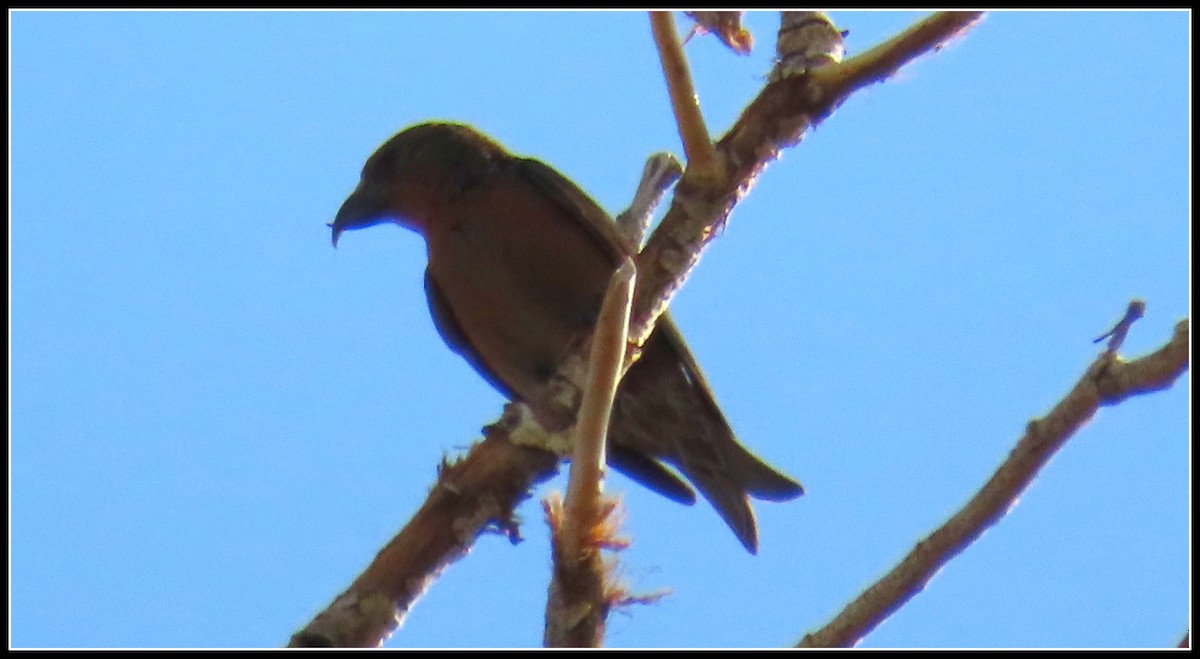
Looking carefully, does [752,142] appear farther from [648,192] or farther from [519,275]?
[519,275]

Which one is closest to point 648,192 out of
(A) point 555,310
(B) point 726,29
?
(A) point 555,310

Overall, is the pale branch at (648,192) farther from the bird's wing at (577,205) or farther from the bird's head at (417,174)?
the bird's head at (417,174)

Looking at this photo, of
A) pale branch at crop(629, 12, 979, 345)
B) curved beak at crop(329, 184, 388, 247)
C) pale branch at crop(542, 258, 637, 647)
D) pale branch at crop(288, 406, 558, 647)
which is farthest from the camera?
curved beak at crop(329, 184, 388, 247)

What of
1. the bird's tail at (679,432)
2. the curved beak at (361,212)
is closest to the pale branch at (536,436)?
the bird's tail at (679,432)

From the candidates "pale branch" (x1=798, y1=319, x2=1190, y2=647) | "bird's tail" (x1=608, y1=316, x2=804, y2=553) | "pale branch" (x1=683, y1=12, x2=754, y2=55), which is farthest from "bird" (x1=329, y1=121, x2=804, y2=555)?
"pale branch" (x1=798, y1=319, x2=1190, y2=647)

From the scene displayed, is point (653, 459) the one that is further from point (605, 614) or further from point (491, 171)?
Answer: point (605, 614)

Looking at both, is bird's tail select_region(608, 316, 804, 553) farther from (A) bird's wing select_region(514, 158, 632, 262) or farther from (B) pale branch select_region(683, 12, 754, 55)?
(B) pale branch select_region(683, 12, 754, 55)
